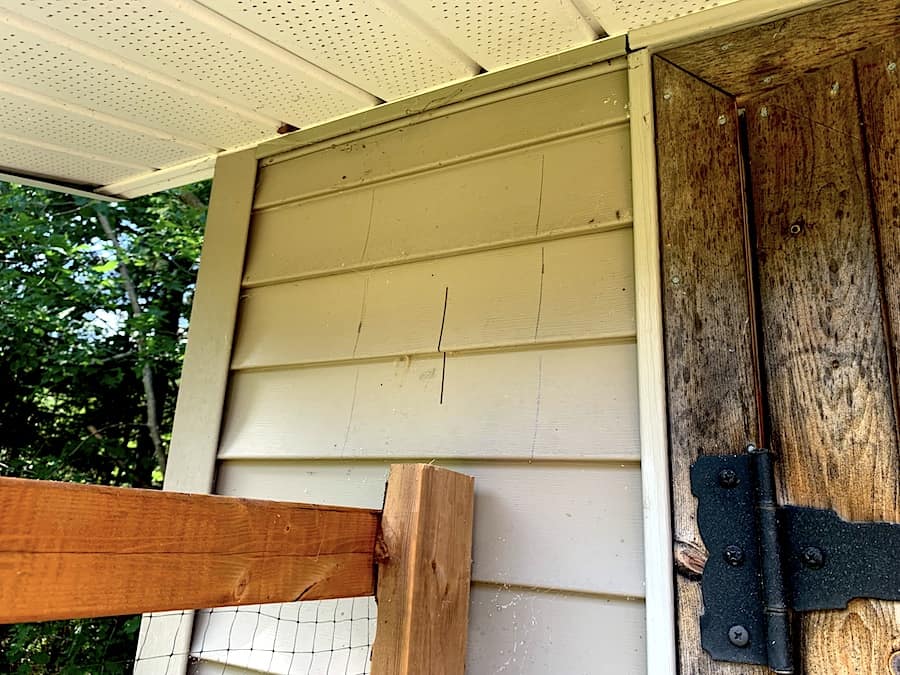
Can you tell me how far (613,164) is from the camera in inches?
42.0

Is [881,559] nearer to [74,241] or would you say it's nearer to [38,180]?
[38,180]

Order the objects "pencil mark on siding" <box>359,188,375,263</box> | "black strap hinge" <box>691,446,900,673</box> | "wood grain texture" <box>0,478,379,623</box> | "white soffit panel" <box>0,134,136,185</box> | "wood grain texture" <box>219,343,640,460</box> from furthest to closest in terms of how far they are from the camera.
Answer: "white soffit panel" <box>0,134,136,185</box> → "pencil mark on siding" <box>359,188,375,263</box> → "wood grain texture" <box>219,343,640,460</box> → "black strap hinge" <box>691,446,900,673</box> → "wood grain texture" <box>0,478,379,623</box>

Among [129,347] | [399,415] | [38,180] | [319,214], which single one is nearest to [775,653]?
[399,415]

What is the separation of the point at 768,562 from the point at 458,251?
2.30ft

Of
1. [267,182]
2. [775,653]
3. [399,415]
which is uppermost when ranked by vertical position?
[267,182]

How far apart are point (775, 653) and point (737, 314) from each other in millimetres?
430

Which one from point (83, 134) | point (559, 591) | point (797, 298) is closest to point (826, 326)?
point (797, 298)

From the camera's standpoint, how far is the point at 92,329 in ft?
12.8

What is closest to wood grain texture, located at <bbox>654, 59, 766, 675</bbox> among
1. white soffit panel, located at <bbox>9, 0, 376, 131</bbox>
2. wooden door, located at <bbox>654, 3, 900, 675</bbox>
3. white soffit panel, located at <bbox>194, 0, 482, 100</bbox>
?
wooden door, located at <bbox>654, 3, 900, 675</bbox>

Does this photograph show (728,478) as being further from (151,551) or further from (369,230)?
(369,230)

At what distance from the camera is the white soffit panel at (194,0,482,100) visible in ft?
3.42

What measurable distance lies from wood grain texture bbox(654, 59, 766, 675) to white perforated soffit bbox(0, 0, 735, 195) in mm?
194

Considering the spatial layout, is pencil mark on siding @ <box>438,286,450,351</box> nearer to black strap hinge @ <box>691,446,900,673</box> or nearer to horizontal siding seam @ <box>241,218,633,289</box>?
horizontal siding seam @ <box>241,218,633,289</box>

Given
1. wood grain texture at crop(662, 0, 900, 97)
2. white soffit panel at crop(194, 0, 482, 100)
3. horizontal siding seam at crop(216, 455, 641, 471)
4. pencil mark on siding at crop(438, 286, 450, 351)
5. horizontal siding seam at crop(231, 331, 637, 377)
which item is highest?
white soffit panel at crop(194, 0, 482, 100)
